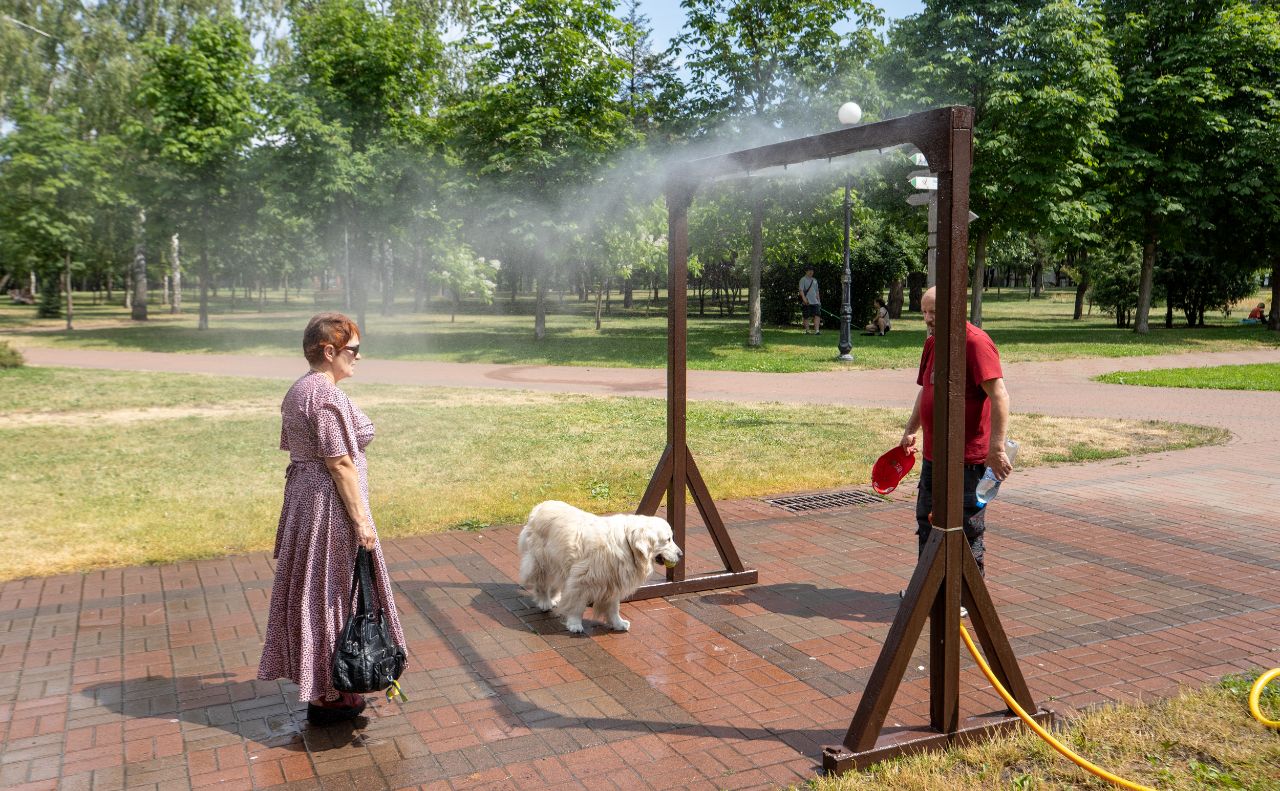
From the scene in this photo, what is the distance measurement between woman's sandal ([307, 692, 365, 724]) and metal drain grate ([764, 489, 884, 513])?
15.6 ft

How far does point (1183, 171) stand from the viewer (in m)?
28.7

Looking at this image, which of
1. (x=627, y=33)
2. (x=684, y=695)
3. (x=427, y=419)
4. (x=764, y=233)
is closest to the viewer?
(x=684, y=695)

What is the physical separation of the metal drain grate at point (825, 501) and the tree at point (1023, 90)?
61.3ft

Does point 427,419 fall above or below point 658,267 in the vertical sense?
below

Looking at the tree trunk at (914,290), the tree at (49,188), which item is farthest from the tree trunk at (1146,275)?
the tree at (49,188)

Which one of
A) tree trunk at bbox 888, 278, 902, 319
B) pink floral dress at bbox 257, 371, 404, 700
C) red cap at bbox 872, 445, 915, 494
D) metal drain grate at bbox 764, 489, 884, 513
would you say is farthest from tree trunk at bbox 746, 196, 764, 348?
pink floral dress at bbox 257, 371, 404, 700

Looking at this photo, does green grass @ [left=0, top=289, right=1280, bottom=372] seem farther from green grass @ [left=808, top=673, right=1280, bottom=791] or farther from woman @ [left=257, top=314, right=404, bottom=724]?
woman @ [left=257, top=314, right=404, bottom=724]

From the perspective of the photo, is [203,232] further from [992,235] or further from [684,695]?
[684,695]

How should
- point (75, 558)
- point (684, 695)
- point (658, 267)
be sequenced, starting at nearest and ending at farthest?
1. point (684, 695)
2. point (75, 558)
3. point (658, 267)

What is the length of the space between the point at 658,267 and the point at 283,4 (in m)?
17.1

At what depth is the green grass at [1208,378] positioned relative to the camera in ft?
56.2

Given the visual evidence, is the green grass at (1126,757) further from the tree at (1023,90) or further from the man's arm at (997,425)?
the tree at (1023,90)

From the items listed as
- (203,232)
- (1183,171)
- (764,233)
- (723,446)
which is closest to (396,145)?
(203,232)

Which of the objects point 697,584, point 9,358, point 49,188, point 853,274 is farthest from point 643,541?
point 49,188
